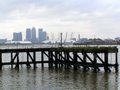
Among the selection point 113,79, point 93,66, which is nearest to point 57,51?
point 93,66

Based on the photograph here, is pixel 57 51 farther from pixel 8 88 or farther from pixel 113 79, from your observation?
pixel 8 88

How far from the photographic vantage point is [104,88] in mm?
38562

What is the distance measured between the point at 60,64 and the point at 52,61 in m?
1.92

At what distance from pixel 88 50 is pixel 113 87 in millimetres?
18522

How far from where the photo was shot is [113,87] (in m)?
39.6

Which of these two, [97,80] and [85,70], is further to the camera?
[85,70]

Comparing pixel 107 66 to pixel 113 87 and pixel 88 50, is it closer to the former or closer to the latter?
pixel 88 50

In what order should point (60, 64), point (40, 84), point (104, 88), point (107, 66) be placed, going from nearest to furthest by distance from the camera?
1. point (104, 88)
2. point (40, 84)
3. point (107, 66)
4. point (60, 64)

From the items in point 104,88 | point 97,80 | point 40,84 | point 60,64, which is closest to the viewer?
point 104,88

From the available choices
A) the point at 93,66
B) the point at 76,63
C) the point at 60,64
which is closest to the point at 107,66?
the point at 93,66

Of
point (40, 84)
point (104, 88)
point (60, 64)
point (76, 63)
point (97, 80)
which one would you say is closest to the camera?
point (104, 88)

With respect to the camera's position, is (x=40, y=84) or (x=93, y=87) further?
(x=40, y=84)

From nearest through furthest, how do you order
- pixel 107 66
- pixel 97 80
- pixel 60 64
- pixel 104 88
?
pixel 104 88 < pixel 97 80 < pixel 107 66 < pixel 60 64

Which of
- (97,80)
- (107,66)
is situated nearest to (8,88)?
(97,80)
